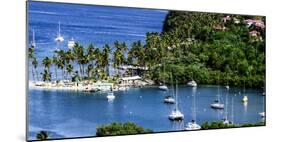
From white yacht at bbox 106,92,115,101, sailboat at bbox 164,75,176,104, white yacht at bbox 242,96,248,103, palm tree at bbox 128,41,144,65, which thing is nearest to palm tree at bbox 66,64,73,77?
white yacht at bbox 106,92,115,101

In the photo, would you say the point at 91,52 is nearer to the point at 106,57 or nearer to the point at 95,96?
the point at 106,57

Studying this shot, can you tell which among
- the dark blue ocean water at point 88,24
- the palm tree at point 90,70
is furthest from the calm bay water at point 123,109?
the dark blue ocean water at point 88,24

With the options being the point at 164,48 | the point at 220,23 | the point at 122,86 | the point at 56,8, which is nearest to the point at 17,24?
the point at 56,8

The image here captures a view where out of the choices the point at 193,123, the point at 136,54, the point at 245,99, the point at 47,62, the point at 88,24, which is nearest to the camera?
the point at 47,62

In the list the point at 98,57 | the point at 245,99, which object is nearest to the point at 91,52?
the point at 98,57

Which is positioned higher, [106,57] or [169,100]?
[106,57]

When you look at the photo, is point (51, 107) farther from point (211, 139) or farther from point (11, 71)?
point (211, 139)

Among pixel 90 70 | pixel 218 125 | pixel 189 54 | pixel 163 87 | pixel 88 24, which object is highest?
pixel 88 24
